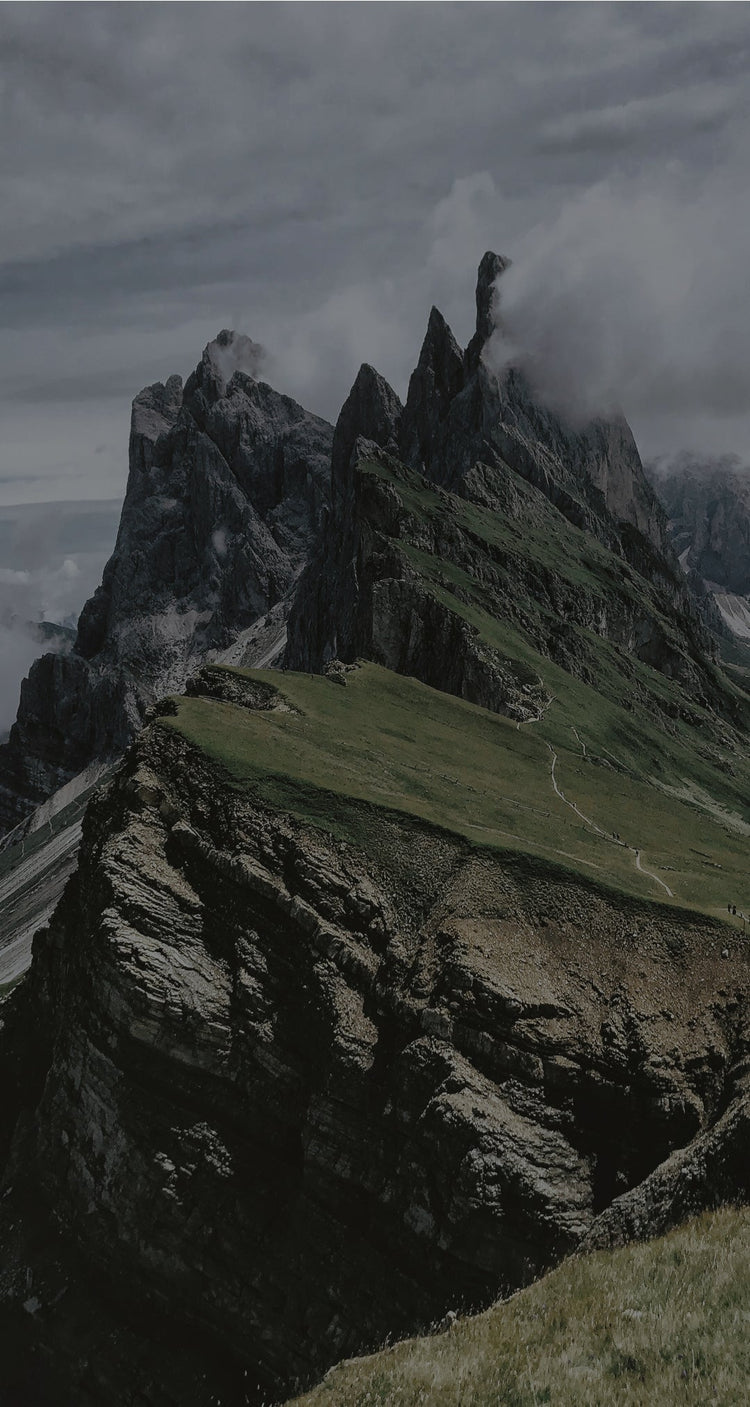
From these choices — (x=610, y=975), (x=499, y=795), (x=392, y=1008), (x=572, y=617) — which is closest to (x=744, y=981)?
(x=610, y=975)

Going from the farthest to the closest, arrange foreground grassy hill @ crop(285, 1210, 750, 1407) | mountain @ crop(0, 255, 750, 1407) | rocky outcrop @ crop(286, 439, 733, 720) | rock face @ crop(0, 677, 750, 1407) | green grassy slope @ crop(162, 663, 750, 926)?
rocky outcrop @ crop(286, 439, 733, 720)
green grassy slope @ crop(162, 663, 750, 926)
rock face @ crop(0, 677, 750, 1407)
mountain @ crop(0, 255, 750, 1407)
foreground grassy hill @ crop(285, 1210, 750, 1407)

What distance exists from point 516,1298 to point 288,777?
32.4m

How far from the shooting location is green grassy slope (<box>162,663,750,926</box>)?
49500 millimetres

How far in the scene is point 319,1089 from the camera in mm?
40562

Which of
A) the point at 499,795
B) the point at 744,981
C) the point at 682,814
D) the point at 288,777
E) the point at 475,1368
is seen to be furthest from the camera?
the point at 682,814

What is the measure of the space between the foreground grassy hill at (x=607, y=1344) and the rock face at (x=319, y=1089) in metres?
14.8

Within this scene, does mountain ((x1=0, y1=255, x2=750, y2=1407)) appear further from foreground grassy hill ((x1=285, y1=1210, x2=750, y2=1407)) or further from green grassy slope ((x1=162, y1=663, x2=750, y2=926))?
foreground grassy hill ((x1=285, y1=1210, x2=750, y2=1407))

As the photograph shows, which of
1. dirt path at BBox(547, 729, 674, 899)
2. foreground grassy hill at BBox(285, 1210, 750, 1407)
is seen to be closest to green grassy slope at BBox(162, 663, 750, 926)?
dirt path at BBox(547, 729, 674, 899)

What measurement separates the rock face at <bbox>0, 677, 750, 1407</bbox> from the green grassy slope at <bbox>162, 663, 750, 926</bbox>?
237cm

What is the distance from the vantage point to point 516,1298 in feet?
67.8

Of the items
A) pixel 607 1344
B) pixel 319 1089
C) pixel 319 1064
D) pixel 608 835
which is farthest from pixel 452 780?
pixel 607 1344

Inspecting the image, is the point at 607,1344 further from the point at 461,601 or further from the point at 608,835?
the point at 461,601

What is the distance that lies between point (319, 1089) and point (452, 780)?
28.1m

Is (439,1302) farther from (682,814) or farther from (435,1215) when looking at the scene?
(682,814)
